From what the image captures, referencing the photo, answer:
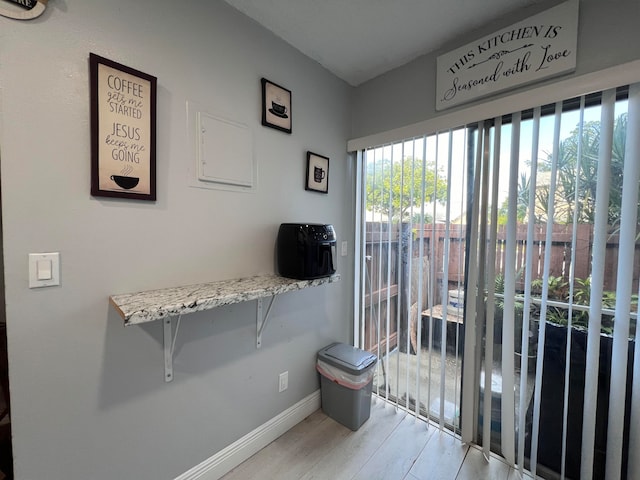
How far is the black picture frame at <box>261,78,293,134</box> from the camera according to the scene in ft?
4.79

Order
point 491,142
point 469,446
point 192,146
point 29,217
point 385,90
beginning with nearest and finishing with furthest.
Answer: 1. point 29,217
2. point 192,146
3. point 491,142
4. point 469,446
5. point 385,90

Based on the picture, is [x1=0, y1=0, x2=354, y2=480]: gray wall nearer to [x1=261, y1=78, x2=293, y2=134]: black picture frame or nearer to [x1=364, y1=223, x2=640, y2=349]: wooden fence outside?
[x1=261, y1=78, x2=293, y2=134]: black picture frame

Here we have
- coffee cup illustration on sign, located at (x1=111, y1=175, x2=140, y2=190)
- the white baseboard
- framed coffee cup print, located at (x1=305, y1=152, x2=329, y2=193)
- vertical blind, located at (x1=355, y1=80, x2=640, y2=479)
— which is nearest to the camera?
coffee cup illustration on sign, located at (x1=111, y1=175, x2=140, y2=190)

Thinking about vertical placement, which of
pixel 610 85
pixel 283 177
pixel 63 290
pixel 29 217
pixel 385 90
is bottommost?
pixel 63 290

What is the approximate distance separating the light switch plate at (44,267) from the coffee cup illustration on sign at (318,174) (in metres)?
1.34

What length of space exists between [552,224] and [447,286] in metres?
0.61

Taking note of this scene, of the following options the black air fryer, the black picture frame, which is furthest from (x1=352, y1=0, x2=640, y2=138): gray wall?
the black air fryer

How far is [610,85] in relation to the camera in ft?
3.61

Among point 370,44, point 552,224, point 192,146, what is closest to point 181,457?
point 192,146

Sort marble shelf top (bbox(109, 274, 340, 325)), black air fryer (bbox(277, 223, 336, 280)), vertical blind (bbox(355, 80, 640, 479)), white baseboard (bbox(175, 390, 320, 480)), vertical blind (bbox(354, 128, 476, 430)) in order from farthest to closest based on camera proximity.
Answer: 1. vertical blind (bbox(354, 128, 476, 430))
2. black air fryer (bbox(277, 223, 336, 280))
3. white baseboard (bbox(175, 390, 320, 480))
4. vertical blind (bbox(355, 80, 640, 479))
5. marble shelf top (bbox(109, 274, 340, 325))

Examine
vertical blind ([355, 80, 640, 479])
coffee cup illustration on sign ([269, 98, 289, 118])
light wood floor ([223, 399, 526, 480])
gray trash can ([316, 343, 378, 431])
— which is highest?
coffee cup illustration on sign ([269, 98, 289, 118])

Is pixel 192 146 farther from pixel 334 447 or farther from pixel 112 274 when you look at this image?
pixel 334 447

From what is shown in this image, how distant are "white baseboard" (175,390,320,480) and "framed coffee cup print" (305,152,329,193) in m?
1.47

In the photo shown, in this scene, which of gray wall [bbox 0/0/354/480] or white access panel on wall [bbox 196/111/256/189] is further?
white access panel on wall [bbox 196/111/256/189]
